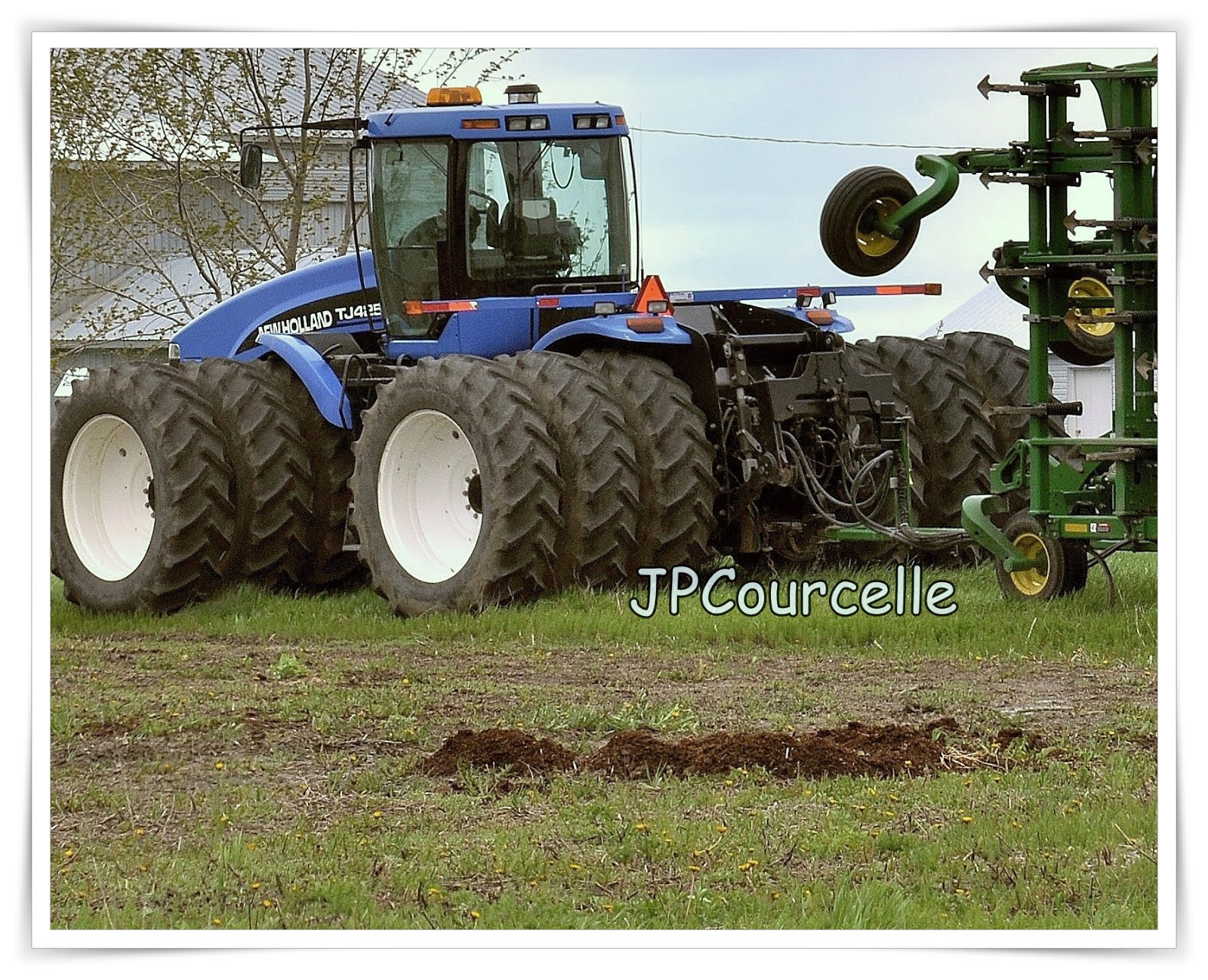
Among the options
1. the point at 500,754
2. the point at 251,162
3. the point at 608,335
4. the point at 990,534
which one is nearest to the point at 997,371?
the point at 990,534

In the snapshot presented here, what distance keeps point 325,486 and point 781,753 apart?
3504mm

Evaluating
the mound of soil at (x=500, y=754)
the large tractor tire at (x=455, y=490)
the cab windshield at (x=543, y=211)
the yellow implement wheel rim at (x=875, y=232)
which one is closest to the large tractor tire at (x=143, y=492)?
the large tractor tire at (x=455, y=490)

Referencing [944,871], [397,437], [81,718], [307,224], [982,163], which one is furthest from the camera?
[307,224]

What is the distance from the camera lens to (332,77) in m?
8.57

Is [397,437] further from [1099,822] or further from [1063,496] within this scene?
[1099,822]

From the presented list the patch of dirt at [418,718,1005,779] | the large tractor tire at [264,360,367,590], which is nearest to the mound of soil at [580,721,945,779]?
the patch of dirt at [418,718,1005,779]

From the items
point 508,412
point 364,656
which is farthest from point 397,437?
point 364,656

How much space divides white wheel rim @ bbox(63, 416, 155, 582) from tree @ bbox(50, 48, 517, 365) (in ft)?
1.77

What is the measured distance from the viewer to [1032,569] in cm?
866

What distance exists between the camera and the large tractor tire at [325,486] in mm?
9961

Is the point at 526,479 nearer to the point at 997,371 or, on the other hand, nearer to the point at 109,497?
the point at 109,497

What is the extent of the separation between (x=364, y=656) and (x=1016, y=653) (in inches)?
97.8

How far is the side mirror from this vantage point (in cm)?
897

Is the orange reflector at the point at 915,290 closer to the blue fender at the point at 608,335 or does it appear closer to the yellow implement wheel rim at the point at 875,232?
the yellow implement wheel rim at the point at 875,232
